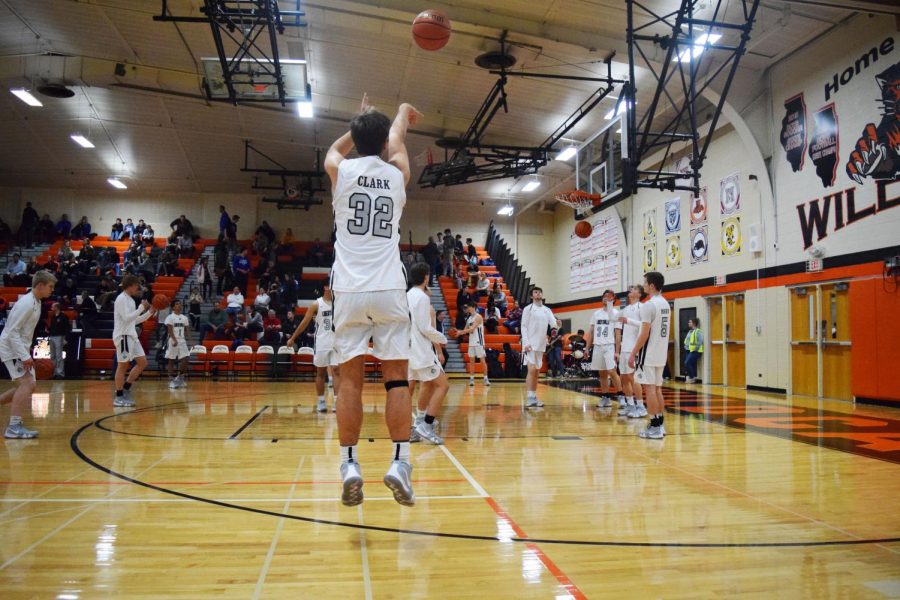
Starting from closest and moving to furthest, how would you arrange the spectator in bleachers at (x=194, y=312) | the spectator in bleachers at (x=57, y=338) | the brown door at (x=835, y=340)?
the brown door at (x=835, y=340) → the spectator in bleachers at (x=57, y=338) → the spectator in bleachers at (x=194, y=312)

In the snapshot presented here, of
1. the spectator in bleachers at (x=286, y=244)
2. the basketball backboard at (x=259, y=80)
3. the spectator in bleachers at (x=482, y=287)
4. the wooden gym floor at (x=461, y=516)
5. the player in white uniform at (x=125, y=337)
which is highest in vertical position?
the basketball backboard at (x=259, y=80)

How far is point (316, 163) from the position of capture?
21.2 meters

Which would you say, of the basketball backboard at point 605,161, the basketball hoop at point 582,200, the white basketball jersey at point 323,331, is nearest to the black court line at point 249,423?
the white basketball jersey at point 323,331

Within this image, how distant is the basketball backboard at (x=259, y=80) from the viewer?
11633mm

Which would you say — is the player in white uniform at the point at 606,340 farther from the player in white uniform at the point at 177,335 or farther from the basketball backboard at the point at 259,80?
the player in white uniform at the point at 177,335

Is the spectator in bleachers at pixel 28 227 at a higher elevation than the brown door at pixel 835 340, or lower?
higher

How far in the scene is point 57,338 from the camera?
15.1 meters

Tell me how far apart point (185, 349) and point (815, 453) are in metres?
11.2

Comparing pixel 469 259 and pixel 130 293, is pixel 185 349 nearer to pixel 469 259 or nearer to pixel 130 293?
pixel 130 293

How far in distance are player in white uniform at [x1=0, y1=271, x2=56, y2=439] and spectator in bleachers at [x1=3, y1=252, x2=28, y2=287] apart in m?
15.3

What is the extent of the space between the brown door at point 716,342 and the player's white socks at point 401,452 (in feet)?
43.6

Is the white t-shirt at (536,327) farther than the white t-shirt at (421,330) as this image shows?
Yes

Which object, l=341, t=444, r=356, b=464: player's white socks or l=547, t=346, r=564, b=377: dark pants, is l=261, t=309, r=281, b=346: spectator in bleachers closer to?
l=547, t=346, r=564, b=377: dark pants

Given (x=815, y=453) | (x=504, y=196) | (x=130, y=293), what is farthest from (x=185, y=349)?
(x=504, y=196)
